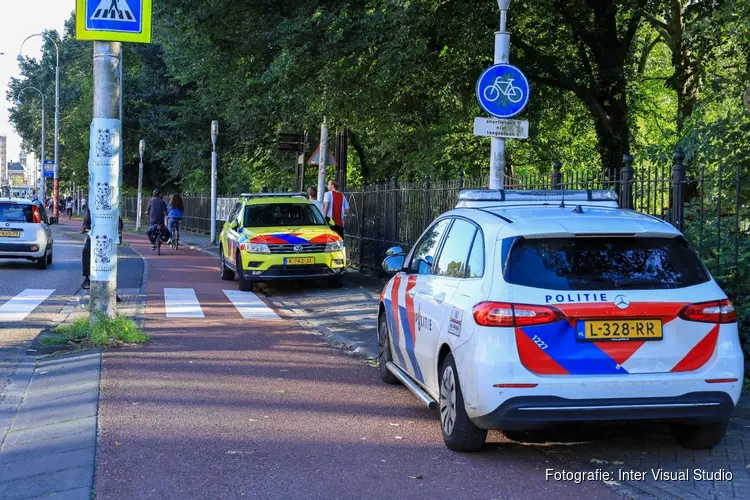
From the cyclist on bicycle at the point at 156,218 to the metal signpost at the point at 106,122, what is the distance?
54.5 ft

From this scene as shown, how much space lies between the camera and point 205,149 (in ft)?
136

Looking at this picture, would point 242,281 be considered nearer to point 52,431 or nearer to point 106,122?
point 106,122

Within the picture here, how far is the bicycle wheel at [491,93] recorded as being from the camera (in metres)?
10.3

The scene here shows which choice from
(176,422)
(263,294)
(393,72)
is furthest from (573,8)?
(176,422)

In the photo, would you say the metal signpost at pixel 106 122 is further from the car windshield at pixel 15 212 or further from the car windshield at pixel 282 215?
the car windshield at pixel 15 212

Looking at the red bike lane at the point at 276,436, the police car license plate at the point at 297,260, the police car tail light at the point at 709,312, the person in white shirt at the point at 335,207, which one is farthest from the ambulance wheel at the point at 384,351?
the person in white shirt at the point at 335,207

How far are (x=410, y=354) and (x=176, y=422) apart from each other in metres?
1.83

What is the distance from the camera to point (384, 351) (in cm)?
838

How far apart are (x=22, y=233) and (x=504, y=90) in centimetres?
1368

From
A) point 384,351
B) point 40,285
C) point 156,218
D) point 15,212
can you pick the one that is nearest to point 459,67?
point 40,285

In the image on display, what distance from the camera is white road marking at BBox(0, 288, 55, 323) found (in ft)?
41.3

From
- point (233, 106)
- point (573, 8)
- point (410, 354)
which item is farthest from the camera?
point (233, 106)

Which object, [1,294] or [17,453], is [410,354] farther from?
[1,294]

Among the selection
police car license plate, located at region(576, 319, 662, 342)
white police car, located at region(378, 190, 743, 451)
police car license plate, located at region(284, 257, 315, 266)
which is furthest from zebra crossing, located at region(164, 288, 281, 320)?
police car license plate, located at region(576, 319, 662, 342)
